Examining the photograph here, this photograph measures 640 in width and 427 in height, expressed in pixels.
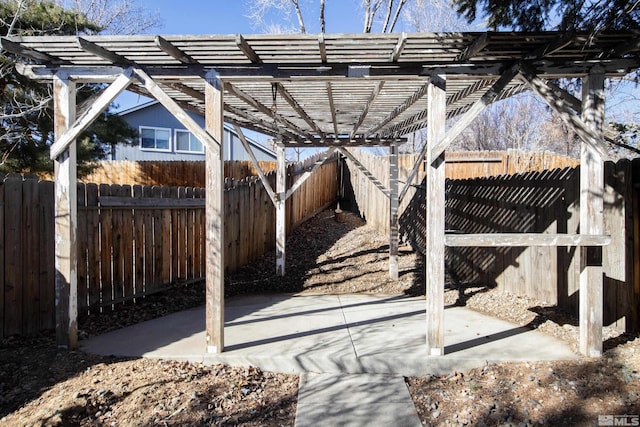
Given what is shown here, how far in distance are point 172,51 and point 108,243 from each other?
265cm

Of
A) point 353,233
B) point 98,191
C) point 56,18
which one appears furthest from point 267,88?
point 353,233

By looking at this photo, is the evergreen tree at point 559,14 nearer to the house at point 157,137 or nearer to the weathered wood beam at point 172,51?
the weathered wood beam at point 172,51

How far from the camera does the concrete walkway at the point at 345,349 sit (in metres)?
3.52

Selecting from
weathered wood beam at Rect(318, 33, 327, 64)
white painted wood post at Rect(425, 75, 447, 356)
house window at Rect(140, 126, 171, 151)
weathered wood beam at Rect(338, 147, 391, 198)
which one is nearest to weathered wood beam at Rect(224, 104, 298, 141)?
weathered wood beam at Rect(338, 147, 391, 198)

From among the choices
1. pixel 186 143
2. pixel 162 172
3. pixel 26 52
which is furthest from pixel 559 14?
pixel 186 143

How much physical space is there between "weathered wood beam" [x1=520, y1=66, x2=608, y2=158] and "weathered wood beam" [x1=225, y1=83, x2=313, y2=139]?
2.97 m

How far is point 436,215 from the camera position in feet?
13.9

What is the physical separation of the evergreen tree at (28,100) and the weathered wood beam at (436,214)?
654cm

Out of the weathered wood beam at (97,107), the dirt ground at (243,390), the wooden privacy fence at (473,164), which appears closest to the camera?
the dirt ground at (243,390)

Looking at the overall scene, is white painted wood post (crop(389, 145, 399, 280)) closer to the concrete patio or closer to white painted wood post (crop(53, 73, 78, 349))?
the concrete patio

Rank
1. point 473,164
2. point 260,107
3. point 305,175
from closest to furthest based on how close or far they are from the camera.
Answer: point 260,107, point 305,175, point 473,164

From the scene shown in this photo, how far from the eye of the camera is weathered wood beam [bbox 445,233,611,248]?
13.4 feet

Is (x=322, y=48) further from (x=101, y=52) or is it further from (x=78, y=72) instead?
(x=78, y=72)

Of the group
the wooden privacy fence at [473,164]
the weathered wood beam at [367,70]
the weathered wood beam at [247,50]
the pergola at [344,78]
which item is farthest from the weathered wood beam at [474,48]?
the wooden privacy fence at [473,164]
